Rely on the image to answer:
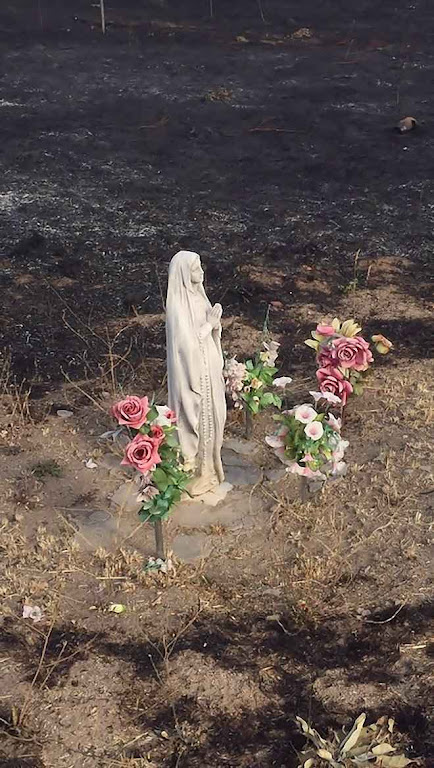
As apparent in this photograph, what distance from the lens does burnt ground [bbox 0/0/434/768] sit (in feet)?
17.6

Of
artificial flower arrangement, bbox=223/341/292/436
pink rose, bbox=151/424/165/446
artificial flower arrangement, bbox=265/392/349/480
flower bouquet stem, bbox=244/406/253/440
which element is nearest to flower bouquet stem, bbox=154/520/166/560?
pink rose, bbox=151/424/165/446

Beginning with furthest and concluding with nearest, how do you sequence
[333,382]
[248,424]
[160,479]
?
[248,424] < [333,382] < [160,479]

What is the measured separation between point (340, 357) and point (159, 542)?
6.58ft

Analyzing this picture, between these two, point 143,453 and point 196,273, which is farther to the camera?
point 196,273

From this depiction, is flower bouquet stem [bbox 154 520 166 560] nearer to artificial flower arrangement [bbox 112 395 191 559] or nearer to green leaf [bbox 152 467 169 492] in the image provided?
artificial flower arrangement [bbox 112 395 191 559]

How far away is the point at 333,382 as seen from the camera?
6.97 m

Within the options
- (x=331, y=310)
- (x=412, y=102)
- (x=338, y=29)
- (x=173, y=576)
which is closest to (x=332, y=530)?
(x=173, y=576)

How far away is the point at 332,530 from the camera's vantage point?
21.4 feet

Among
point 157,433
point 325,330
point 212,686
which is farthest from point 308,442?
point 212,686

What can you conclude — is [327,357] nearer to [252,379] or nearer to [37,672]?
[252,379]

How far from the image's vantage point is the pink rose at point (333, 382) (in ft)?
22.9

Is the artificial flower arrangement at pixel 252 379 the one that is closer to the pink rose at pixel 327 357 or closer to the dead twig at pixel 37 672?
the pink rose at pixel 327 357

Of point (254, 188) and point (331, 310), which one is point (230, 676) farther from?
point (254, 188)

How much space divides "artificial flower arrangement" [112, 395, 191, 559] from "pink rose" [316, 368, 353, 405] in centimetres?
163
